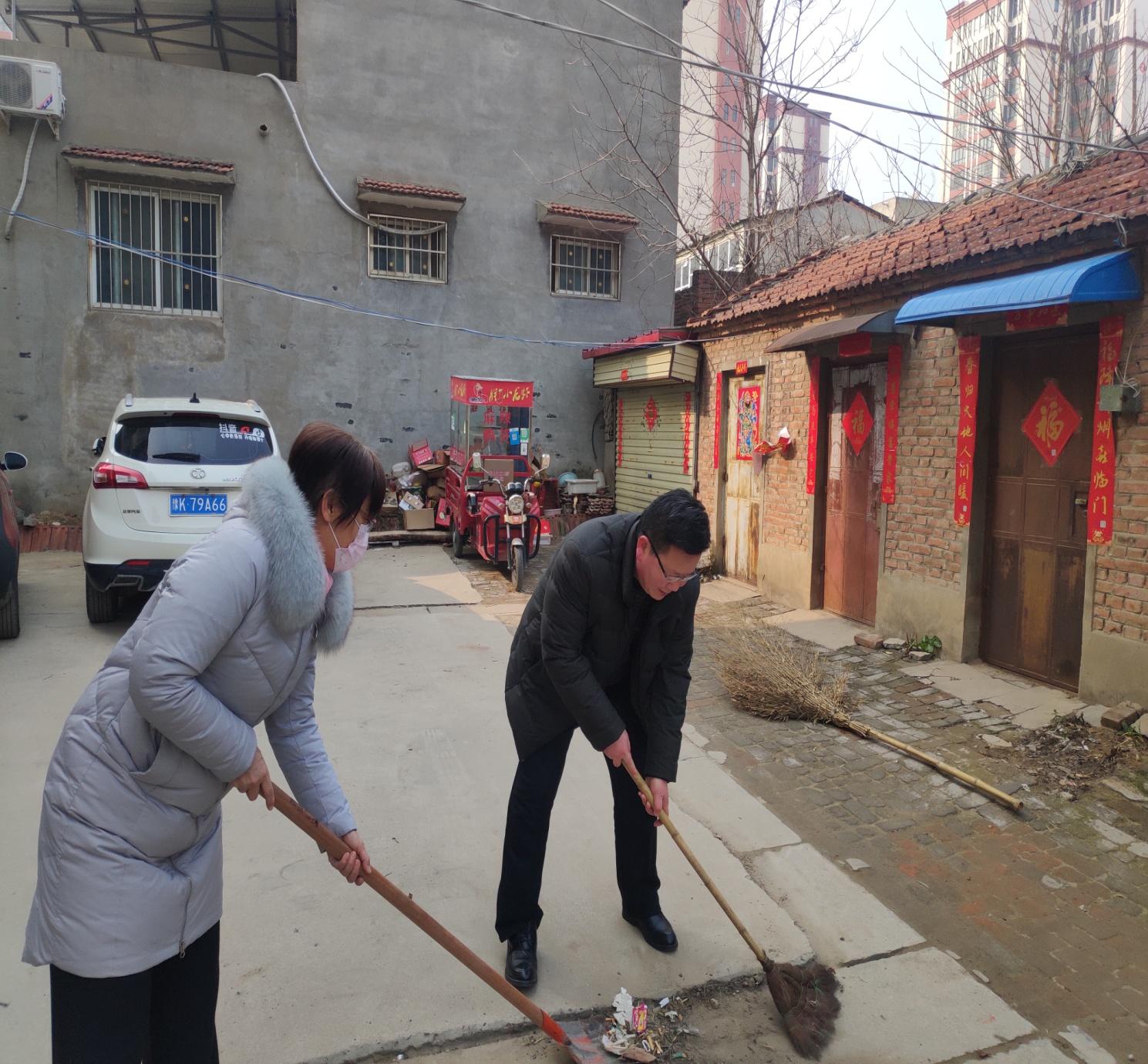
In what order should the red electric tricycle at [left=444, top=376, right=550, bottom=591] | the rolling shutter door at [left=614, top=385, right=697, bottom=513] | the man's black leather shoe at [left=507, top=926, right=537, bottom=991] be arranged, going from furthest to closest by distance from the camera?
the rolling shutter door at [left=614, top=385, right=697, bottom=513] < the red electric tricycle at [left=444, top=376, right=550, bottom=591] < the man's black leather shoe at [left=507, top=926, right=537, bottom=991]

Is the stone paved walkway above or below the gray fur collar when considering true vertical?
below

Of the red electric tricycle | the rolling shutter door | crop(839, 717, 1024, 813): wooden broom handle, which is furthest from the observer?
the rolling shutter door

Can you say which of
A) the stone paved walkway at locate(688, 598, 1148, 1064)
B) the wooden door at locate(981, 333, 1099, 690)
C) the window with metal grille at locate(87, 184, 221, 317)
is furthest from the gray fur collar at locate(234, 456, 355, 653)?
the window with metal grille at locate(87, 184, 221, 317)

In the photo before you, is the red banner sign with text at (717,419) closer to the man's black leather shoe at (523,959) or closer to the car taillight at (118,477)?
the car taillight at (118,477)

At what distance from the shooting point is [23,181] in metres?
11.0

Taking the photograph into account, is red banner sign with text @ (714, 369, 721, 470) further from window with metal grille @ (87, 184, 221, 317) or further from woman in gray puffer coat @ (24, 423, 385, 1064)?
woman in gray puffer coat @ (24, 423, 385, 1064)

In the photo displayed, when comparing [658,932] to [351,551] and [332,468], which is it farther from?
[332,468]

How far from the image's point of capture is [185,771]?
161 centimetres

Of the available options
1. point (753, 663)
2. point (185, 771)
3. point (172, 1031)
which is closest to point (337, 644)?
point (185, 771)

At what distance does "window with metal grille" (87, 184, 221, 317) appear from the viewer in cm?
1137

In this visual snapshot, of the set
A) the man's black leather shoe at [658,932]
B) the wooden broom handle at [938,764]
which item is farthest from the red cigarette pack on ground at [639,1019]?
the wooden broom handle at [938,764]

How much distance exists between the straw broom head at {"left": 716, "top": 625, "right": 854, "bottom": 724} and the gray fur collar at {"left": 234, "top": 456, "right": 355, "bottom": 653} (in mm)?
4162

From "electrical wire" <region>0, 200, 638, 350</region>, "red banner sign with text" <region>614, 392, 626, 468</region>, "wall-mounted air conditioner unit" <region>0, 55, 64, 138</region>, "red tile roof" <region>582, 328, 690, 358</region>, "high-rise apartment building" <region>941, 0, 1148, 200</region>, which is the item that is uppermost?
"high-rise apartment building" <region>941, 0, 1148, 200</region>

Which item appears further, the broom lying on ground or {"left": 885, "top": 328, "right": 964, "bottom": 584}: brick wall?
{"left": 885, "top": 328, "right": 964, "bottom": 584}: brick wall
